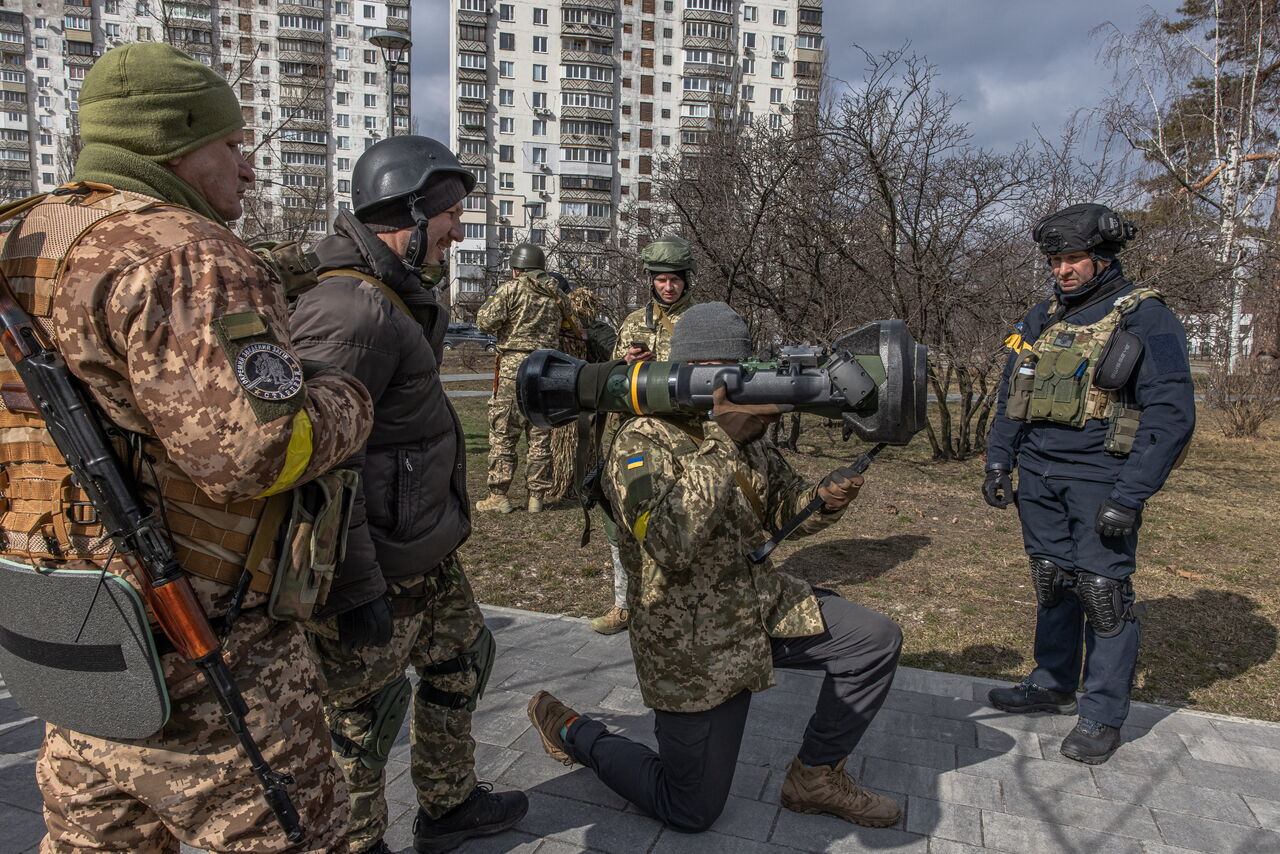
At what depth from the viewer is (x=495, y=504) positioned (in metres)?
7.50

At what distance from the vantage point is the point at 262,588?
1655 millimetres

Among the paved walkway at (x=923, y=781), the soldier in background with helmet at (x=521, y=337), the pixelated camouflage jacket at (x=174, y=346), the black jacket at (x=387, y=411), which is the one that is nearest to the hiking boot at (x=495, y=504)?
the soldier in background with helmet at (x=521, y=337)

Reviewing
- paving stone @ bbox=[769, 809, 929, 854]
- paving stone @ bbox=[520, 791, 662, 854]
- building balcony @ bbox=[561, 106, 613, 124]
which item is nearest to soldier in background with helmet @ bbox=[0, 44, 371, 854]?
paving stone @ bbox=[520, 791, 662, 854]

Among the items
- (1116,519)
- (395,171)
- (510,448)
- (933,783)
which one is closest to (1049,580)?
(1116,519)

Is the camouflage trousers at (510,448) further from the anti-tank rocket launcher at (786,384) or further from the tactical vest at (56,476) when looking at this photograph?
the tactical vest at (56,476)

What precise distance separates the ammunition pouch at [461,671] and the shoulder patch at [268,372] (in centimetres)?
144

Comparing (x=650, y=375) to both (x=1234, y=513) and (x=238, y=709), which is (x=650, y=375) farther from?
(x=1234, y=513)

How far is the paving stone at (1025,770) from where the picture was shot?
10.4 ft

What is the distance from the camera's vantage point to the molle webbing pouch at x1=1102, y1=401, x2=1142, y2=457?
3512 mm

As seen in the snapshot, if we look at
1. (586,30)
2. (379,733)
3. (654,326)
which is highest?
(586,30)

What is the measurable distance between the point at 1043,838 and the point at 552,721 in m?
1.80

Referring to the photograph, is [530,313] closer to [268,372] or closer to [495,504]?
[495,504]

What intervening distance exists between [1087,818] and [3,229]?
11.9ft

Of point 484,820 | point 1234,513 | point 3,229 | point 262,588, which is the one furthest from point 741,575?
point 1234,513
